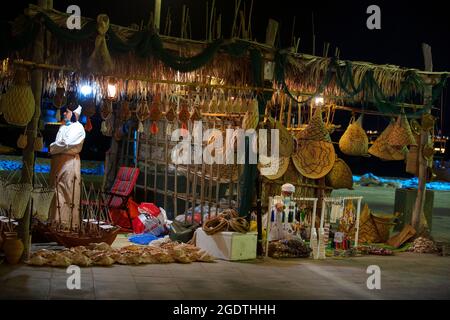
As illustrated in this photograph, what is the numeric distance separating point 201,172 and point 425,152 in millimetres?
4028

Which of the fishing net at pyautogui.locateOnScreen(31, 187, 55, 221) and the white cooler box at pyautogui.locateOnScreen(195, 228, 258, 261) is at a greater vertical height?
the fishing net at pyautogui.locateOnScreen(31, 187, 55, 221)

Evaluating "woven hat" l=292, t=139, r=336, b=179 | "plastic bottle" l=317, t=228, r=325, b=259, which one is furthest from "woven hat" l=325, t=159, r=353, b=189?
"plastic bottle" l=317, t=228, r=325, b=259

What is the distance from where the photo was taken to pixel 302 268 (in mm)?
8273

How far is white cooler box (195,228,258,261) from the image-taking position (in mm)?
8477

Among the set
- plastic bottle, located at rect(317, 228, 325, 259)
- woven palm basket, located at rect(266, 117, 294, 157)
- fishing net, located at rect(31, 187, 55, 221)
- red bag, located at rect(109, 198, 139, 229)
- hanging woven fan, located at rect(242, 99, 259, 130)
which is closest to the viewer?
fishing net, located at rect(31, 187, 55, 221)

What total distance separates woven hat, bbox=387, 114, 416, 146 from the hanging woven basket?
6.16 metres

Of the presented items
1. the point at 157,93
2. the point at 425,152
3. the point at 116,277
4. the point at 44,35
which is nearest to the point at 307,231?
the point at 425,152

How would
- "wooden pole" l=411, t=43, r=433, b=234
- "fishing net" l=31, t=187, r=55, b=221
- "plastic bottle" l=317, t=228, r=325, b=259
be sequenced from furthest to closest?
"wooden pole" l=411, t=43, r=433, b=234
"plastic bottle" l=317, t=228, r=325, b=259
"fishing net" l=31, t=187, r=55, b=221

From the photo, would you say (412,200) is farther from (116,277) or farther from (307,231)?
(116,277)

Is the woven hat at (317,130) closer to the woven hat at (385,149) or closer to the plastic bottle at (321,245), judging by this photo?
the woven hat at (385,149)

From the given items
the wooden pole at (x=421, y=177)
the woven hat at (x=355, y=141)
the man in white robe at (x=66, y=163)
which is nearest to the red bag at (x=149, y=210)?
the man in white robe at (x=66, y=163)

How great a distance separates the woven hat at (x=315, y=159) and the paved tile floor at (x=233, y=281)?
6.73 feet

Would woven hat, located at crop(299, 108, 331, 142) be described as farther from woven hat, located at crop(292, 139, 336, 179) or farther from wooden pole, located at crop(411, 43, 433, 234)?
wooden pole, located at crop(411, 43, 433, 234)

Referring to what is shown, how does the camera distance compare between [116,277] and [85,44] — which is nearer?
[116,277]
